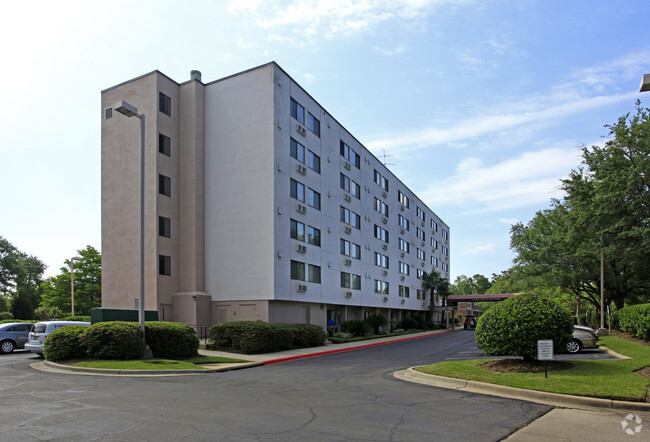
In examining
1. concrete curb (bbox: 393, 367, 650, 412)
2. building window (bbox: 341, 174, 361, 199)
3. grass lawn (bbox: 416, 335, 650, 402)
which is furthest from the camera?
building window (bbox: 341, 174, 361, 199)

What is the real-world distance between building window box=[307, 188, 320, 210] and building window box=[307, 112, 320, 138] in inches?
176

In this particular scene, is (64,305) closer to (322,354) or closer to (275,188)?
(275,188)

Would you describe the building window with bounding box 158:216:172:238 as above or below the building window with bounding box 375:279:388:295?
above

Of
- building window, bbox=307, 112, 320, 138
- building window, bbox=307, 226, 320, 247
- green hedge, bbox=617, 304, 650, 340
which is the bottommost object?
green hedge, bbox=617, 304, 650, 340

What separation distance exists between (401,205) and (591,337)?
3840 centimetres

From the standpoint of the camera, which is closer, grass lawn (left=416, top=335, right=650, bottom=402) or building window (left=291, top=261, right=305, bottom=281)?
grass lawn (left=416, top=335, right=650, bottom=402)

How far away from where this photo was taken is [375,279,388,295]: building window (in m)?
49.2

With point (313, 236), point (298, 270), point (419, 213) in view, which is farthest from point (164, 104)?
point (419, 213)

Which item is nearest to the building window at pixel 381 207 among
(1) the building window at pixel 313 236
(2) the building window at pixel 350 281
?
(2) the building window at pixel 350 281

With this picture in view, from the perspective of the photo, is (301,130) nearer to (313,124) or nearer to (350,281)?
(313,124)

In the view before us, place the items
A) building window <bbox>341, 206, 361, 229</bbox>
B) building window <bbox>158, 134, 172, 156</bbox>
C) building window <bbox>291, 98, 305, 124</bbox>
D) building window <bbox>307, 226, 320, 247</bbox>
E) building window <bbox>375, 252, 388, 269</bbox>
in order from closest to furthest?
building window <bbox>158, 134, 172, 156</bbox> → building window <bbox>291, 98, 305, 124</bbox> → building window <bbox>307, 226, 320, 247</bbox> → building window <bbox>341, 206, 361, 229</bbox> → building window <bbox>375, 252, 388, 269</bbox>

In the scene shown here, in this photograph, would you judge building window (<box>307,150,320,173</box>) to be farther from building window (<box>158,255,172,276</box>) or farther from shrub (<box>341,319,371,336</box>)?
shrub (<box>341,319,371,336</box>)

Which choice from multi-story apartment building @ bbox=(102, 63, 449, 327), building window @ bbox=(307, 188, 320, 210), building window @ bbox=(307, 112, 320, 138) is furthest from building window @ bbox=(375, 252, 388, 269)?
building window @ bbox=(307, 112, 320, 138)

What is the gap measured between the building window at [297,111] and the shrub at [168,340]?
18489 mm
